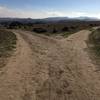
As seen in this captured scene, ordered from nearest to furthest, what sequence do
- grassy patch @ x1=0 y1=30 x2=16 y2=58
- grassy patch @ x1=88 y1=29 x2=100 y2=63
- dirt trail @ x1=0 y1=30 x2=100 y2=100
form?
dirt trail @ x1=0 y1=30 x2=100 y2=100, grassy patch @ x1=88 y1=29 x2=100 y2=63, grassy patch @ x1=0 y1=30 x2=16 y2=58

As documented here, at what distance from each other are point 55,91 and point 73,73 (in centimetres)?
286

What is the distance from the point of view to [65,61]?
14.1 meters

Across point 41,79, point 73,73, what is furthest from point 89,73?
point 41,79

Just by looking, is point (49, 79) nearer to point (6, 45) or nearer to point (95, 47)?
point (95, 47)

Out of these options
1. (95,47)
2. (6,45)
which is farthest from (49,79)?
(6,45)

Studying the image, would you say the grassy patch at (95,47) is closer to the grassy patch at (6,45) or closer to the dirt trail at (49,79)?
the dirt trail at (49,79)

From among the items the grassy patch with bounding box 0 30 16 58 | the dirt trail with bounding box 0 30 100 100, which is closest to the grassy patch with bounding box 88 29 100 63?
the dirt trail with bounding box 0 30 100 100

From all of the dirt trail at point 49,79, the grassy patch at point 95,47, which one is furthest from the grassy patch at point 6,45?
the grassy patch at point 95,47

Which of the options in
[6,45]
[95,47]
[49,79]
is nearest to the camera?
[49,79]

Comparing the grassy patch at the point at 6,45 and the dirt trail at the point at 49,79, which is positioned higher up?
the dirt trail at the point at 49,79

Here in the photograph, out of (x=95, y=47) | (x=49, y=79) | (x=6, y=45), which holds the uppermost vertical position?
(x=49, y=79)

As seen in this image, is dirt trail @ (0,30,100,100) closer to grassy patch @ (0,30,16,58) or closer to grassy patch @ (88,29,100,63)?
grassy patch @ (88,29,100,63)

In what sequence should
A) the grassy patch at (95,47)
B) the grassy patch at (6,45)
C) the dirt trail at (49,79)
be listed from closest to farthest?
the dirt trail at (49,79) → the grassy patch at (95,47) → the grassy patch at (6,45)

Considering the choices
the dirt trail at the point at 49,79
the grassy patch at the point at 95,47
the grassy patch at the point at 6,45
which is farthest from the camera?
the grassy patch at the point at 6,45
